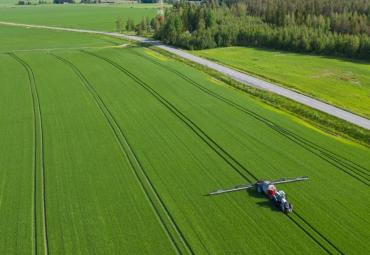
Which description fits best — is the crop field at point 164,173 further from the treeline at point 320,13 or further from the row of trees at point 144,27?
the row of trees at point 144,27

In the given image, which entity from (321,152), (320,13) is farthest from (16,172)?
(320,13)

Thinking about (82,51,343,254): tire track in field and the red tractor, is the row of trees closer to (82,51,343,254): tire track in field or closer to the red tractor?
(82,51,343,254): tire track in field

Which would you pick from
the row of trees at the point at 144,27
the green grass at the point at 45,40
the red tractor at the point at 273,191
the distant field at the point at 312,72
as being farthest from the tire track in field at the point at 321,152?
the row of trees at the point at 144,27

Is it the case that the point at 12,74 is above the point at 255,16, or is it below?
below

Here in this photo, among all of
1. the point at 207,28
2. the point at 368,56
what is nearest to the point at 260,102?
the point at 368,56

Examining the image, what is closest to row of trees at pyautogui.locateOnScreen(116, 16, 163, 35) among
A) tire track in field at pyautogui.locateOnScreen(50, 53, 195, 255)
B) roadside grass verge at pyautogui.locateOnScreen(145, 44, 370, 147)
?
roadside grass verge at pyautogui.locateOnScreen(145, 44, 370, 147)

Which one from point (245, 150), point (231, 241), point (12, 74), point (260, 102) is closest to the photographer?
point (231, 241)

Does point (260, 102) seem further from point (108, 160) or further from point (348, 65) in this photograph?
point (348, 65)
